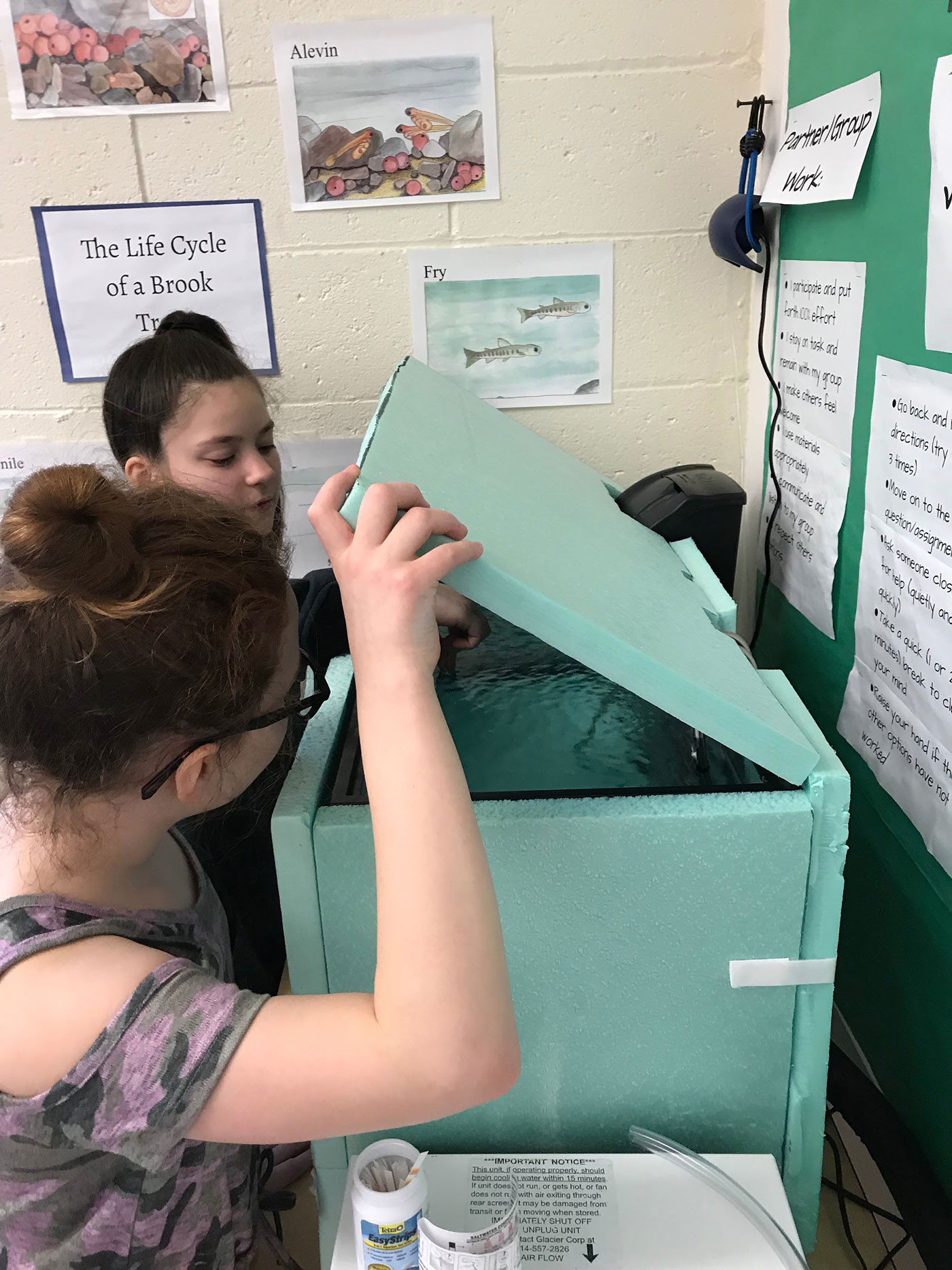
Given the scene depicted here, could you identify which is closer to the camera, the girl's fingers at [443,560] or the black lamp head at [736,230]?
the girl's fingers at [443,560]

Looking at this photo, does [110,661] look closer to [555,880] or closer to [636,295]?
[555,880]

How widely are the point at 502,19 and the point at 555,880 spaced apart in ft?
3.88

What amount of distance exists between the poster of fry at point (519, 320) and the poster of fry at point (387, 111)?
0.35ft

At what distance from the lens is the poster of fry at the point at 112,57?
3.96ft

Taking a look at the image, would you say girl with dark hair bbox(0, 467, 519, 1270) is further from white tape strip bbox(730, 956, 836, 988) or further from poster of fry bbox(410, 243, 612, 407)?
poster of fry bbox(410, 243, 612, 407)

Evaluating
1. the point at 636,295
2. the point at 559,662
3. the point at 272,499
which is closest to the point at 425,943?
the point at 559,662

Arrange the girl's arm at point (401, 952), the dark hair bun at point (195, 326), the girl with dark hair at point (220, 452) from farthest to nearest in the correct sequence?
the dark hair bun at point (195, 326), the girl with dark hair at point (220, 452), the girl's arm at point (401, 952)

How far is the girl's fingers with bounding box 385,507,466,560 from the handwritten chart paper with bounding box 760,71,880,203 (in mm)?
656

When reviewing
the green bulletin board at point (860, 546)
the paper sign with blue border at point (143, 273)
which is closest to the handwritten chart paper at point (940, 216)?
the green bulletin board at point (860, 546)

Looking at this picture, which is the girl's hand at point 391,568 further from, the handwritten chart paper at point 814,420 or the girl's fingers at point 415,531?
the handwritten chart paper at point 814,420

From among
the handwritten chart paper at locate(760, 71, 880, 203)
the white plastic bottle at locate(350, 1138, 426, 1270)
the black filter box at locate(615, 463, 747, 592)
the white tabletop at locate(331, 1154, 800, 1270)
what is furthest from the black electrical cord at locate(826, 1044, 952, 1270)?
the handwritten chart paper at locate(760, 71, 880, 203)

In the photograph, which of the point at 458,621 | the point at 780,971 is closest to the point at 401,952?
the point at 780,971

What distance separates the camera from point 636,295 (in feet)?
4.43

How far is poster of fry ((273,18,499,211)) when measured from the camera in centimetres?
122
